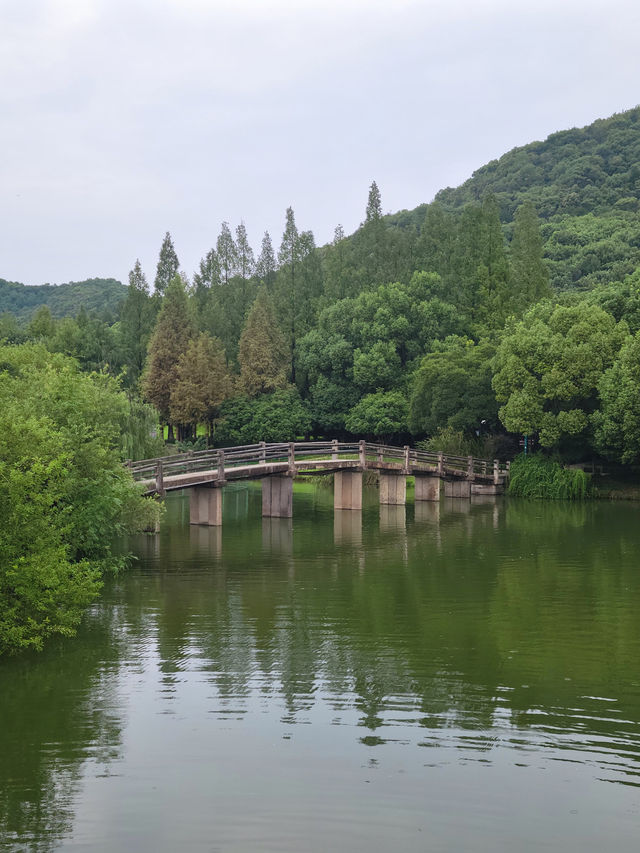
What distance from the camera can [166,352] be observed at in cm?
6712

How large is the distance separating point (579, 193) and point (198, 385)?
68078mm

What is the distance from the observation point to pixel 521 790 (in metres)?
11.2

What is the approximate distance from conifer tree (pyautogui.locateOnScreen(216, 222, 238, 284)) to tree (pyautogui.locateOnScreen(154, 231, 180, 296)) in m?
9.40

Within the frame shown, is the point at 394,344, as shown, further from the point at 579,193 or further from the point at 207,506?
the point at 579,193

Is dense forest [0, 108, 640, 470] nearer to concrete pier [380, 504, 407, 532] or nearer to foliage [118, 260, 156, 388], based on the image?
foliage [118, 260, 156, 388]

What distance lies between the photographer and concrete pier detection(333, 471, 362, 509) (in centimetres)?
4278

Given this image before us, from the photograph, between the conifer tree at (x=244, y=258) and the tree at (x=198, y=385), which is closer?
the tree at (x=198, y=385)

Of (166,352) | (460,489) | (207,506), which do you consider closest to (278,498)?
(207,506)

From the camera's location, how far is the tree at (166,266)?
79000 mm

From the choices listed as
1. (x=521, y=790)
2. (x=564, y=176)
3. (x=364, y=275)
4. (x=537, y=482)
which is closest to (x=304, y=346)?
(x=364, y=275)

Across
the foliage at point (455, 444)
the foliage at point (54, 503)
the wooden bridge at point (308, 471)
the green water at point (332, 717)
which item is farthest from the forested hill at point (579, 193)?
the green water at point (332, 717)

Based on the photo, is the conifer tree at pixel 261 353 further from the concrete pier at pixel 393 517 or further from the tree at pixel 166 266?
the concrete pier at pixel 393 517

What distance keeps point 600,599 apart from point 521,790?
12.3 metres

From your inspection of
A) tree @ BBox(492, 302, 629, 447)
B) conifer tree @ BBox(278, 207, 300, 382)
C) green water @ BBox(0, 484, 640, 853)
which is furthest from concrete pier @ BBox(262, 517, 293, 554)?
conifer tree @ BBox(278, 207, 300, 382)
